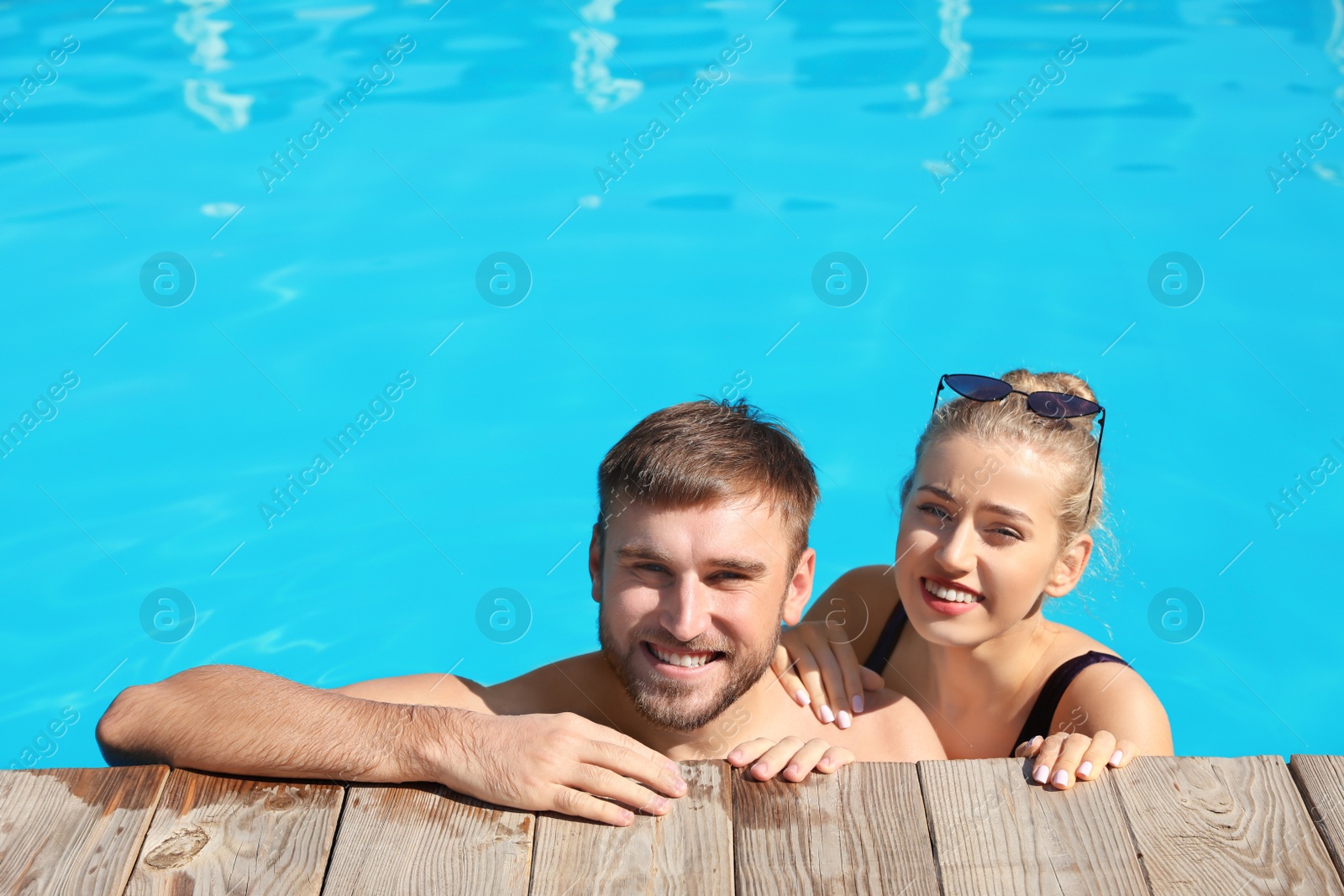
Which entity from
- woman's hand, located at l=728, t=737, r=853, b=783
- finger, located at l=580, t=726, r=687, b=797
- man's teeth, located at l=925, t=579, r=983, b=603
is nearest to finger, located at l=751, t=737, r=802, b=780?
woman's hand, located at l=728, t=737, r=853, b=783

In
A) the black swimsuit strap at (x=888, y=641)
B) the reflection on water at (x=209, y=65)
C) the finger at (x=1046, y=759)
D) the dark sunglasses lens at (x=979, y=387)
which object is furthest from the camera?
the reflection on water at (x=209, y=65)

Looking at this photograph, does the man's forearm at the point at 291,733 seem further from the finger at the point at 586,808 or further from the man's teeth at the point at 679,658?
the man's teeth at the point at 679,658

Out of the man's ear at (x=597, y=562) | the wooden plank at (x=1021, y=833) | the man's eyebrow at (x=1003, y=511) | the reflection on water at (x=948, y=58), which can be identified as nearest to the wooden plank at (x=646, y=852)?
the wooden plank at (x=1021, y=833)

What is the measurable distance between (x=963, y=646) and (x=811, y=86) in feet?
19.6

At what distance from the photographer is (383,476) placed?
20.0 feet

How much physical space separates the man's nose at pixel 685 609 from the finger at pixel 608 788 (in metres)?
0.51

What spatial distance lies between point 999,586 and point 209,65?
7648 millimetres

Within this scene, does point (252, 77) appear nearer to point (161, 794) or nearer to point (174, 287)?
point (174, 287)

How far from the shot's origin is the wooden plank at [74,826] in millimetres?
2023

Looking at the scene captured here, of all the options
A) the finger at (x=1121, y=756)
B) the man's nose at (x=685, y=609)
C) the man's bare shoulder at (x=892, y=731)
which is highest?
the finger at (x=1121, y=756)

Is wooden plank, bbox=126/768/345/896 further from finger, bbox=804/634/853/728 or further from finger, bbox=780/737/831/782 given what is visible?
finger, bbox=804/634/853/728

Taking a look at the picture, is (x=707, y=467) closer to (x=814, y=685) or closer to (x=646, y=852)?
(x=814, y=685)

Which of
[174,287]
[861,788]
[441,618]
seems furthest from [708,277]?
[861,788]

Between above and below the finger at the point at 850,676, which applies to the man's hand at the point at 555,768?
above
